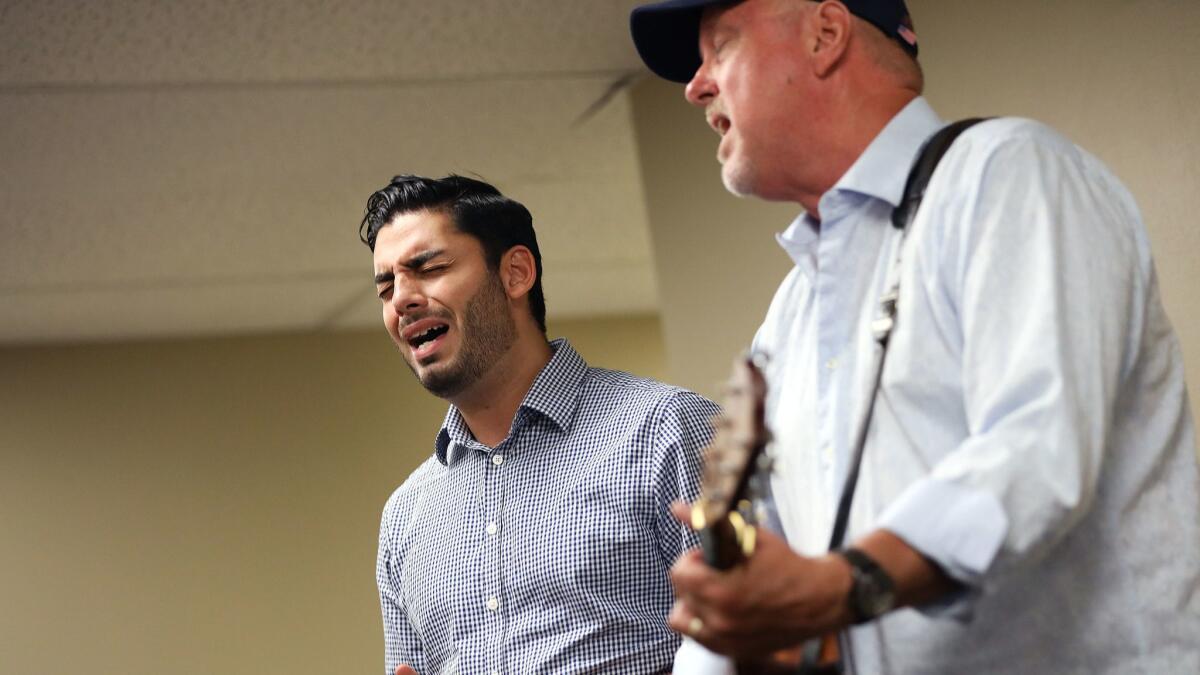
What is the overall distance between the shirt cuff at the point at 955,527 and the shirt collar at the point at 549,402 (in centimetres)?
121

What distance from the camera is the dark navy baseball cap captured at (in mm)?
1507

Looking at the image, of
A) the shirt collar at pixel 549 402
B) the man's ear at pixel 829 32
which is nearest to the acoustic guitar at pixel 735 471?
the man's ear at pixel 829 32

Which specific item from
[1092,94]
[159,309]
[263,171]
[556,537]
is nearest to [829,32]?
[556,537]

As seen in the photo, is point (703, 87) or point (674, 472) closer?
point (703, 87)

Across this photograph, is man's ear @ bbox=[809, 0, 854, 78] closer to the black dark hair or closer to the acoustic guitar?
the acoustic guitar

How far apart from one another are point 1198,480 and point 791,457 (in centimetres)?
39

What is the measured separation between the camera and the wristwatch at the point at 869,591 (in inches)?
41.2

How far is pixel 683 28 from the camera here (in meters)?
1.67

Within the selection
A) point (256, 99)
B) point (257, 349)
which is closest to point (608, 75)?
point (256, 99)

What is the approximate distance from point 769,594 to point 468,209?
1.54 m

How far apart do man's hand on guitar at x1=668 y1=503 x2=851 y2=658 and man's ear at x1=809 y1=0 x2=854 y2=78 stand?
2.02ft

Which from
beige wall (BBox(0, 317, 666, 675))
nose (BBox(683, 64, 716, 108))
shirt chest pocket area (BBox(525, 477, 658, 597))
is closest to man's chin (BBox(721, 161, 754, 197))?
nose (BBox(683, 64, 716, 108))

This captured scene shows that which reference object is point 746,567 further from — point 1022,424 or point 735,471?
point 1022,424

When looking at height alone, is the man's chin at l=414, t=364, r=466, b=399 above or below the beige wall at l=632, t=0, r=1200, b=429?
below
